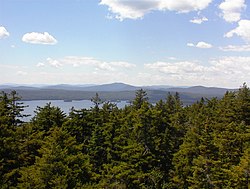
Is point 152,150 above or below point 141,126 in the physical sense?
below

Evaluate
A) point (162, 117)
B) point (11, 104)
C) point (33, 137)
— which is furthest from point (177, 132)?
point (11, 104)

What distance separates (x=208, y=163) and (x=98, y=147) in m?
13.4

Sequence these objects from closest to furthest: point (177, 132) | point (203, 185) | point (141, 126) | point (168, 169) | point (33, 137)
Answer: point (203, 185)
point (33, 137)
point (141, 126)
point (168, 169)
point (177, 132)

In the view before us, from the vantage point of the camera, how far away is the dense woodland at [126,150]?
23.0m

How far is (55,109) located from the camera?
38500mm

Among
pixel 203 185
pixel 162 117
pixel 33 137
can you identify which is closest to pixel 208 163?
pixel 203 185

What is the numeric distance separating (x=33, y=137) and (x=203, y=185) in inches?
706

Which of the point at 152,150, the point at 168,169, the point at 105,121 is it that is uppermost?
the point at 105,121

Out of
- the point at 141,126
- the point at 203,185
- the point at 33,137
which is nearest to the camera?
the point at 203,185

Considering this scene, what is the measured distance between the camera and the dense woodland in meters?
23.0

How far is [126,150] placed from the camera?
109ft

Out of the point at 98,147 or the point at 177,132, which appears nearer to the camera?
the point at 98,147

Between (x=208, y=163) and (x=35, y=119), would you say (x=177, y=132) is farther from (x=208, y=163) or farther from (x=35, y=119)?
(x=35, y=119)

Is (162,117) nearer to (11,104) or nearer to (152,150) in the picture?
(152,150)
